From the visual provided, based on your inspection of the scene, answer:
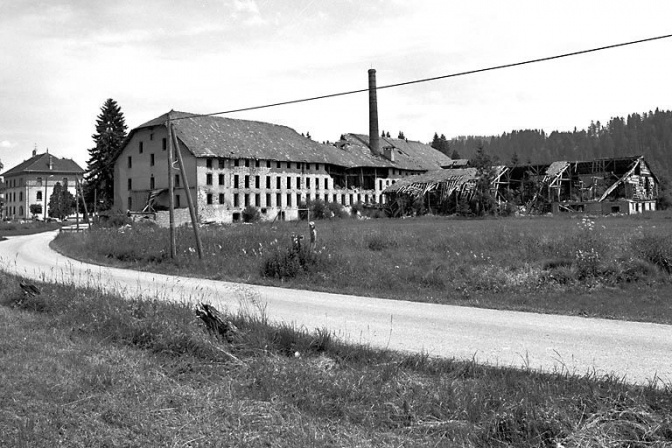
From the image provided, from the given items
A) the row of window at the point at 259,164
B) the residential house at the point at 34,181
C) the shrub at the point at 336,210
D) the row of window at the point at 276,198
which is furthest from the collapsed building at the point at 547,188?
the residential house at the point at 34,181

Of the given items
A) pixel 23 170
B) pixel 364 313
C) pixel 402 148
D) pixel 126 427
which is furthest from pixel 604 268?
pixel 23 170

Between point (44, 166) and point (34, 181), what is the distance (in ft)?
14.9

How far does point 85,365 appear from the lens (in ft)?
22.4

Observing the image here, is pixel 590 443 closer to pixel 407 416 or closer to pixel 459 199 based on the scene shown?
pixel 407 416

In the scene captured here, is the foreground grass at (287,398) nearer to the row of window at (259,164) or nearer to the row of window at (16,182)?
the row of window at (259,164)

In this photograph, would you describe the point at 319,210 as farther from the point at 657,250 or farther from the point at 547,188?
the point at 657,250

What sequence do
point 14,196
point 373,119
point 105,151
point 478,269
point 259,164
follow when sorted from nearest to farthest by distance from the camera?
1. point 478,269
2. point 259,164
3. point 105,151
4. point 373,119
5. point 14,196

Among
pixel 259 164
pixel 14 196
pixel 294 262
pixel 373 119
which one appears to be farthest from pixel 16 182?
pixel 294 262

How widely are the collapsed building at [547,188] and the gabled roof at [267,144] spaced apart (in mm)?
14845

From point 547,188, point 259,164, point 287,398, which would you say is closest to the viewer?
point 287,398

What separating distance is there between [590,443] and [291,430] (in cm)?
248

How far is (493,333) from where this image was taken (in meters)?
9.09

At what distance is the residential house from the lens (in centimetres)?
11419

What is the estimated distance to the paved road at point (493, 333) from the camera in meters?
7.18
